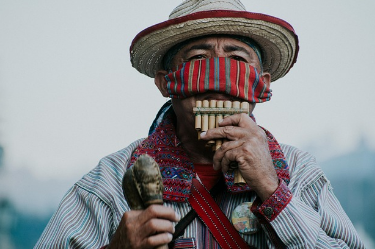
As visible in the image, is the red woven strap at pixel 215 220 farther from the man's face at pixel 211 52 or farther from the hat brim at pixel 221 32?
the hat brim at pixel 221 32

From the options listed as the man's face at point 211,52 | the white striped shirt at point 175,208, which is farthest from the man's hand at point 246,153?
the man's face at point 211,52

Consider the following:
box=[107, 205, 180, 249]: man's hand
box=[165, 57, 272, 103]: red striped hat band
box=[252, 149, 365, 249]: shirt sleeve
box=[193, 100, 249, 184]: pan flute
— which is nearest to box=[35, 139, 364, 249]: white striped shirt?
box=[252, 149, 365, 249]: shirt sleeve

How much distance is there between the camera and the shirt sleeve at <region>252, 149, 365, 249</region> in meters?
2.29

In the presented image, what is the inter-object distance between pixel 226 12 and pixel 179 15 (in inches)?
14.2

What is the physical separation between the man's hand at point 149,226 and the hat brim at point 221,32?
4.00ft

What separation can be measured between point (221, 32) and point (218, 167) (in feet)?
2.59

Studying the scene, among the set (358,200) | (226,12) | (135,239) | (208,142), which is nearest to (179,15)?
(226,12)

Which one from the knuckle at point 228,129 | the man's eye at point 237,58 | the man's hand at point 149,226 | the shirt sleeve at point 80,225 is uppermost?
the man's eye at point 237,58

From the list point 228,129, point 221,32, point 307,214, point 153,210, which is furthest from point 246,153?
point 221,32

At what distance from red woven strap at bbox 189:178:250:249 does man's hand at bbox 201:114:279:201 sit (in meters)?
0.27

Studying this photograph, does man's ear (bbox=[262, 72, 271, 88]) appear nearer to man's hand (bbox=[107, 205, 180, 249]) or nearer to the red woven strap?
the red woven strap

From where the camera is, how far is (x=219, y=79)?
2.62m

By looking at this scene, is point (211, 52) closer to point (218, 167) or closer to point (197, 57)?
point (197, 57)

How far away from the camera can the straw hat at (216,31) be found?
278cm
